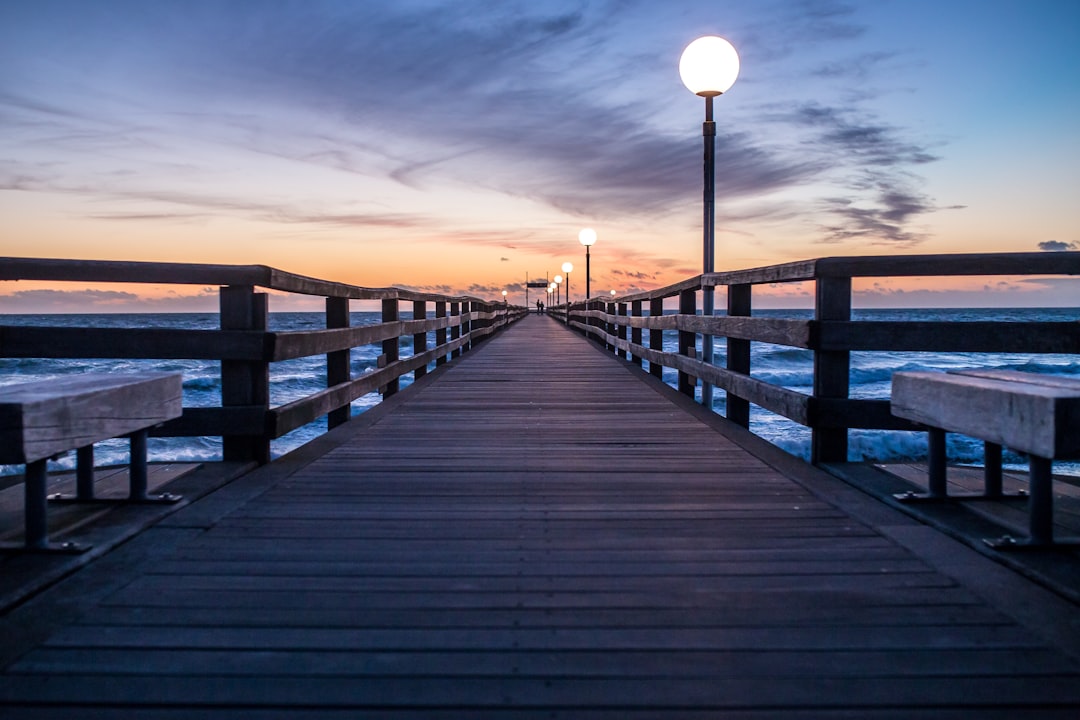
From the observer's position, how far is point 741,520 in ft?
9.50

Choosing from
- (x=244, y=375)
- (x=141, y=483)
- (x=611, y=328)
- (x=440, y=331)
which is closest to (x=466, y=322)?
(x=611, y=328)

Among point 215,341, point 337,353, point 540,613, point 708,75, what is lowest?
point 540,613

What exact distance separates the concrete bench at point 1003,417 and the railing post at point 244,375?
293cm

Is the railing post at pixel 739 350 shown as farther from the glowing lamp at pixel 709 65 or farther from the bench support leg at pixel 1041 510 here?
the bench support leg at pixel 1041 510

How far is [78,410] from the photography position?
2.49 meters

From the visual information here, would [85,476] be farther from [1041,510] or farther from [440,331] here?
[440,331]

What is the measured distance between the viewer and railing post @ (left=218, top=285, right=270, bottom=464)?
3672mm

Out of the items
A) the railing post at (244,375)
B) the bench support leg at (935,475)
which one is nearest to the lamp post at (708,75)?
the bench support leg at (935,475)

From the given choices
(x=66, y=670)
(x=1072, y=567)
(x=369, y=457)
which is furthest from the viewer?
(x=369, y=457)

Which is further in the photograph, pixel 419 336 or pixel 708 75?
pixel 419 336

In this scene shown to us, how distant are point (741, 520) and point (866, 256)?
1.57 m

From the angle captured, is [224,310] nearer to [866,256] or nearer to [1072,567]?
[866,256]

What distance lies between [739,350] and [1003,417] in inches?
108

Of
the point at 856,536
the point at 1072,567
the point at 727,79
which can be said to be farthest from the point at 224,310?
the point at 727,79
